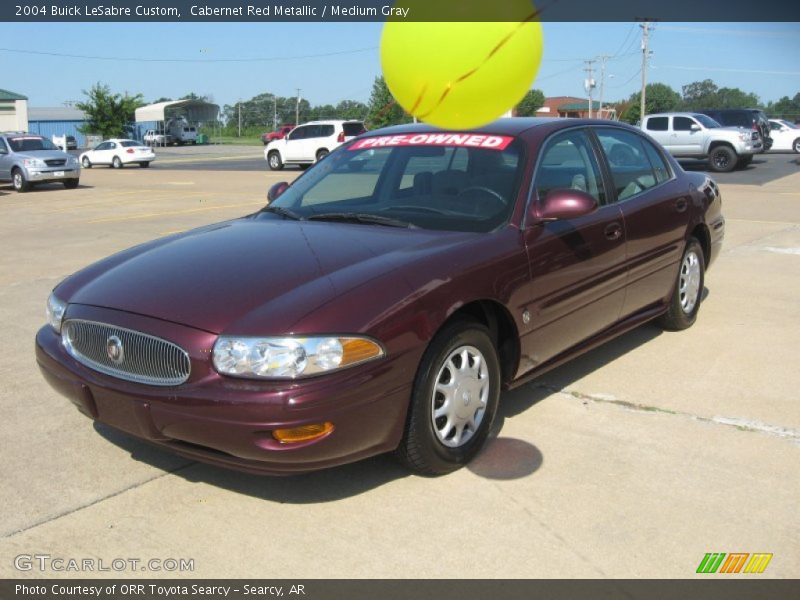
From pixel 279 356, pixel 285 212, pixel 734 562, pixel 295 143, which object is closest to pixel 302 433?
pixel 279 356

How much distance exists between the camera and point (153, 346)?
3.26 metres

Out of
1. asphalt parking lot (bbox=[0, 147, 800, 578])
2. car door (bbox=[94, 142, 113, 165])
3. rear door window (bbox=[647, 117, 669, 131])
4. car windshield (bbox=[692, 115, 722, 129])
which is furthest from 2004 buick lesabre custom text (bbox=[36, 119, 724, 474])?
car door (bbox=[94, 142, 113, 165])

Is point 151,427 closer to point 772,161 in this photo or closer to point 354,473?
point 354,473

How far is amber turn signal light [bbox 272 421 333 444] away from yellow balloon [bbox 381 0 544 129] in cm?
131

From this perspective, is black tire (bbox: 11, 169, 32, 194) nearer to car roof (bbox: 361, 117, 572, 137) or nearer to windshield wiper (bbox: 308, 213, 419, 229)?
car roof (bbox: 361, 117, 572, 137)

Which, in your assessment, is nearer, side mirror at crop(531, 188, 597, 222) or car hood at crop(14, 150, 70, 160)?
side mirror at crop(531, 188, 597, 222)

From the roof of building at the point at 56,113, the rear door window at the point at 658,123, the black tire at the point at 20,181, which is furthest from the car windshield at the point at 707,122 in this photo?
the roof of building at the point at 56,113

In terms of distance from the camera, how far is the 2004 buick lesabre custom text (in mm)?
3104

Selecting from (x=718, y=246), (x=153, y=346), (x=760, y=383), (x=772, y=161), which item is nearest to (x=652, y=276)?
(x=760, y=383)

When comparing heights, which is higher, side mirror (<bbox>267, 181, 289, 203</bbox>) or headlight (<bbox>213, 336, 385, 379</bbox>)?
side mirror (<bbox>267, 181, 289, 203</bbox>)

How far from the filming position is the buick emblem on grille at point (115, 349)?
337 cm

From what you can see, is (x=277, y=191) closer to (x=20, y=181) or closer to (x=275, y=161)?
(x=20, y=181)

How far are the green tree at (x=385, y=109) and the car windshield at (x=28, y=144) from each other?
31.0 feet
